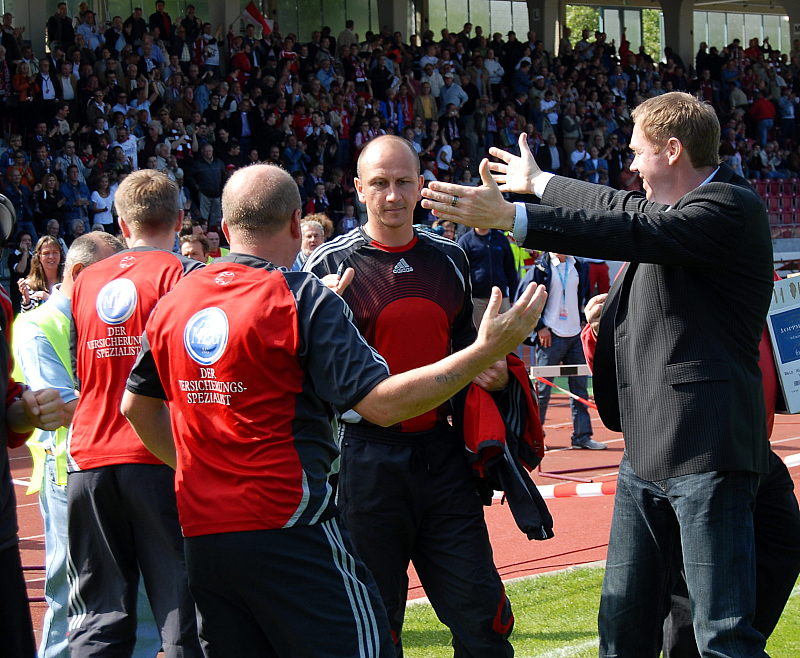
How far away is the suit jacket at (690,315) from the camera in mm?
3605

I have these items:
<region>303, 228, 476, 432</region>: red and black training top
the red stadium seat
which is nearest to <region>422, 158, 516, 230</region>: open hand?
<region>303, 228, 476, 432</region>: red and black training top

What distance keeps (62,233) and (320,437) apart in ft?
51.8

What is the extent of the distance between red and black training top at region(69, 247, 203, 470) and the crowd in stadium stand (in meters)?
13.6

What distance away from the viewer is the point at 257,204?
3.45 m

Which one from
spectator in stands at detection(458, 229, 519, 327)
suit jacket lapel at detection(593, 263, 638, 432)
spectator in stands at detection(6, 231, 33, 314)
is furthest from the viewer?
spectator in stands at detection(6, 231, 33, 314)

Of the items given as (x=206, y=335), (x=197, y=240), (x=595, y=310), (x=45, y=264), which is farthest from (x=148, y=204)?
(x=45, y=264)

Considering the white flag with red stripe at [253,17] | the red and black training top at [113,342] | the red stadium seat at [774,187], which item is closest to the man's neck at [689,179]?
the red and black training top at [113,342]

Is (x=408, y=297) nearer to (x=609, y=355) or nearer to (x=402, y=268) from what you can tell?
(x=402, y=268)

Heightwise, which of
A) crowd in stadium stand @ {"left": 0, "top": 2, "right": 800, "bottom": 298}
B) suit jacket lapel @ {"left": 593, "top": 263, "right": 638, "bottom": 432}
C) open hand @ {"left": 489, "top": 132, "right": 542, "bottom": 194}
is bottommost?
suit jacket lapel @ {"left": 593, "top": 263, "right": 638, "bottom": 432}

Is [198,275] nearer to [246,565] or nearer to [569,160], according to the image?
[246,565]

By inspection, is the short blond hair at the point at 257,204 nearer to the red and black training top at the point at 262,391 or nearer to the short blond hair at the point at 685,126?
the red and black training top at the point at 262,391

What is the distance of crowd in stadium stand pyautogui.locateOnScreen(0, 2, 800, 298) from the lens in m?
19.4

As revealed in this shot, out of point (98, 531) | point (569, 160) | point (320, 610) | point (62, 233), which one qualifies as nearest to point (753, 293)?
point (320, 610)

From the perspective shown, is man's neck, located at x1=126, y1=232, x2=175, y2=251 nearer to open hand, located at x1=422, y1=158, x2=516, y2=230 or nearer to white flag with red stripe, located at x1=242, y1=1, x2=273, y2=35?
open hand, located at x1=422, y1=158, x2=516, y2=230
